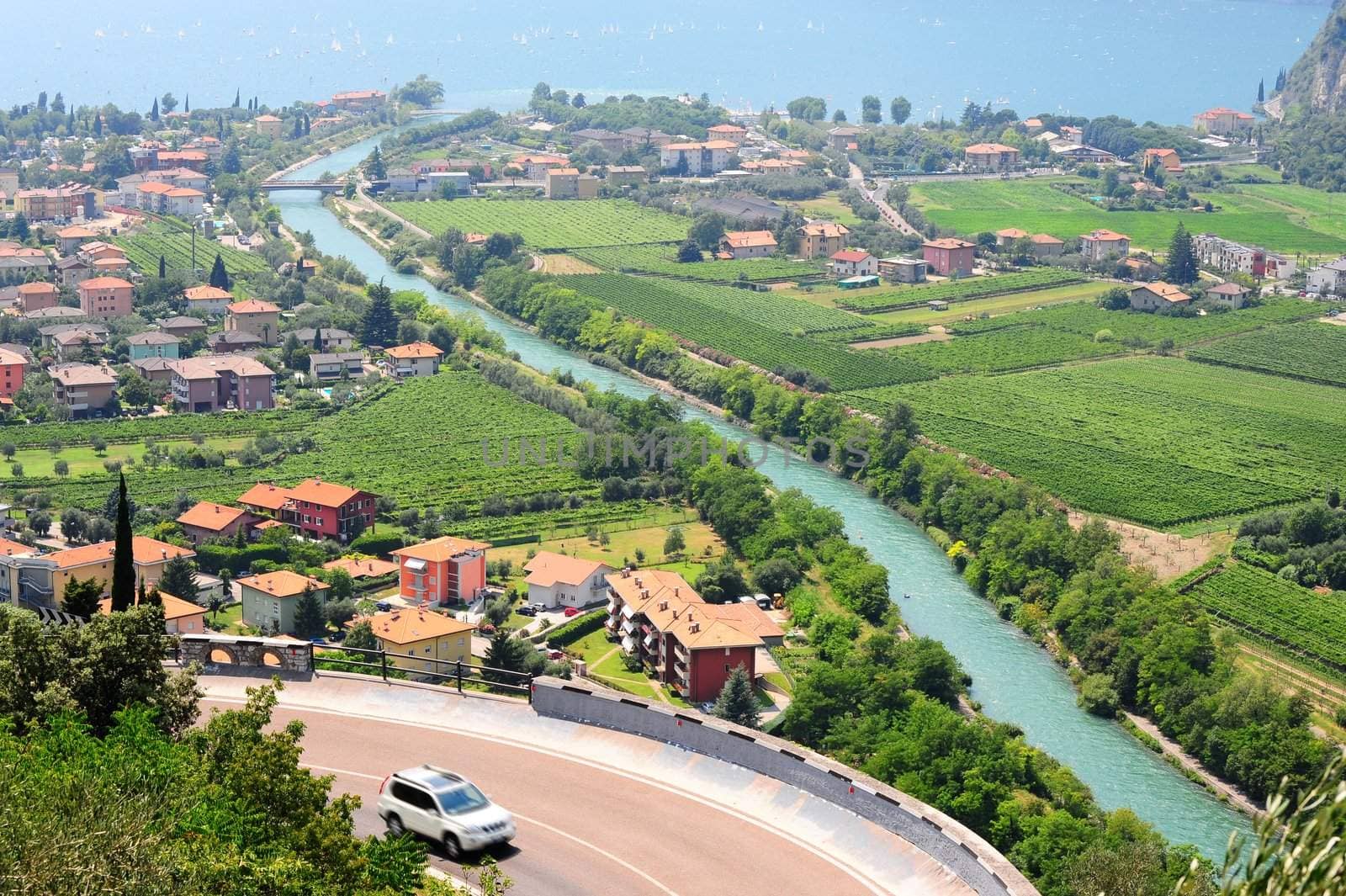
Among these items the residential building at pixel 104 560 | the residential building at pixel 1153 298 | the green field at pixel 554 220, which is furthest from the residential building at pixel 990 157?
the residential building at pixel 104 560

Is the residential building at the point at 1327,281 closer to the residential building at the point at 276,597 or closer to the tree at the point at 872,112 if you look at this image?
the residential building at the point at 276,597

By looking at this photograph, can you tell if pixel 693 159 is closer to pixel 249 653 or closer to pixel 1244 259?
pixel 1244 259

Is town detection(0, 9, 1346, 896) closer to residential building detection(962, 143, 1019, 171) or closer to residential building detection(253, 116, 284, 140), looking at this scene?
residential building detection(962, 143, 1019, 171)

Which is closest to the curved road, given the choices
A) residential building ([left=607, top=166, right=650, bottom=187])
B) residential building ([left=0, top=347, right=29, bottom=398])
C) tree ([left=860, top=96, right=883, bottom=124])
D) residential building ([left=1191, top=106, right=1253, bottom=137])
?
residential building ([left=0, top=347, right=29, bottom=398])

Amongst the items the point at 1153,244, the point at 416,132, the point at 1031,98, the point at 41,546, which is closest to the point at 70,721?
the point at 41,546

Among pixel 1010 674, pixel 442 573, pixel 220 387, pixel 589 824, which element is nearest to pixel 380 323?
pixel 220 387

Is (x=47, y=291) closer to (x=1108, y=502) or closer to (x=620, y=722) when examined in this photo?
(x=1108, y=502)
